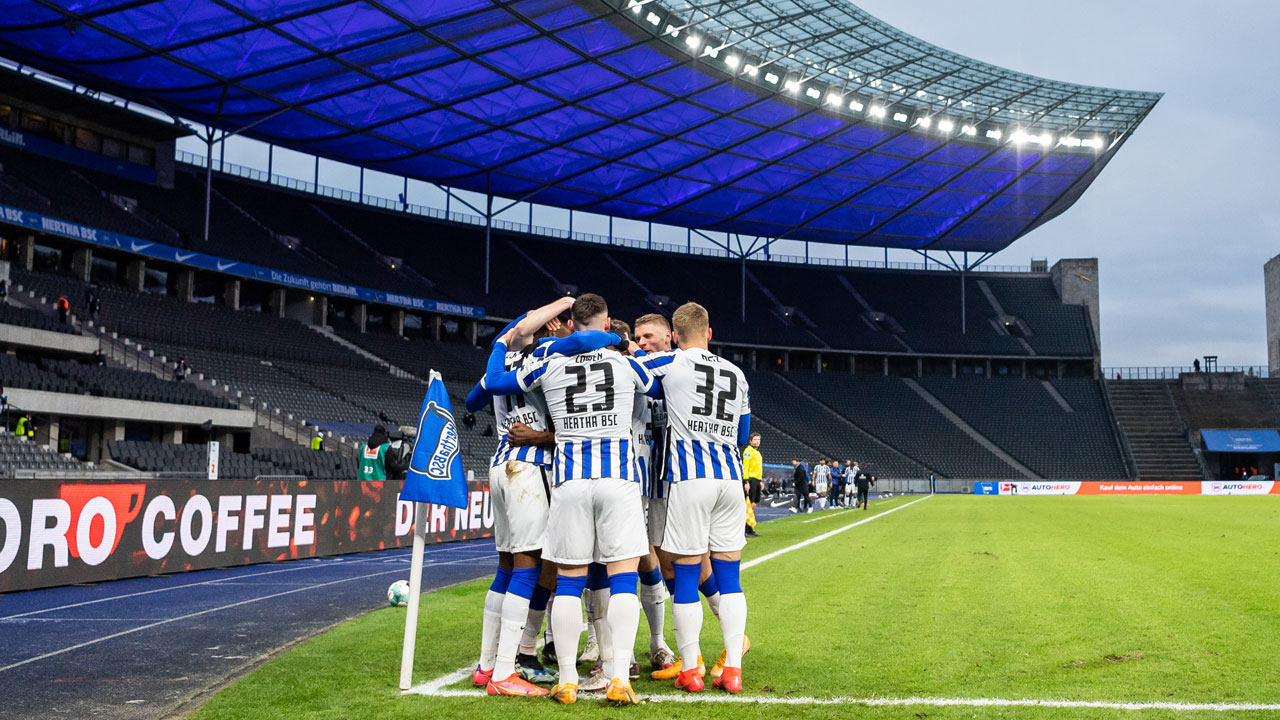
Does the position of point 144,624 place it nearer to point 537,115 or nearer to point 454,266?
point 537,115

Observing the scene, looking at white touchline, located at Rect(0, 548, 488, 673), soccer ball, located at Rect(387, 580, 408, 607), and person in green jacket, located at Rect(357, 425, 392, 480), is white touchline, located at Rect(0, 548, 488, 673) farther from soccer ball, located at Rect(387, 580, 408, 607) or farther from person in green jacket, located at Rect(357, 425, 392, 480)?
person in green jacket, located at Rect(357, 425, 392, 480)

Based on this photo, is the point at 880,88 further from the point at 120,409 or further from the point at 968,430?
the point at 120,409

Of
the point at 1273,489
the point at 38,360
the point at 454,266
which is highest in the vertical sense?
the point at 454,266

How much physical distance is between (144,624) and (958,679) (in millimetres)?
6318

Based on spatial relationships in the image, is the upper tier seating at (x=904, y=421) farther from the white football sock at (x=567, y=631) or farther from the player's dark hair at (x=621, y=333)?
the white football sock at (x=567, y=631)

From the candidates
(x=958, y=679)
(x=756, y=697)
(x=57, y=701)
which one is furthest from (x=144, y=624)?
(x=958, y=679)

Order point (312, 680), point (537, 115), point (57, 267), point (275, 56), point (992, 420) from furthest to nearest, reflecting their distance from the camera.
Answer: point (992, 420) → point (537, 115) → point (57, 267) → point (275, 56) → point (312, 680)

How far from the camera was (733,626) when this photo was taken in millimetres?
5336

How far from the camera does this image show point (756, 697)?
495cm

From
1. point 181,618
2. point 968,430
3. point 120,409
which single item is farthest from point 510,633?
Answer: point 968,430

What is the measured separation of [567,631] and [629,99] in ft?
111

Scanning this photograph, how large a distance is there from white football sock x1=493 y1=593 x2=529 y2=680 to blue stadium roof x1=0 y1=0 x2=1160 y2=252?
86.9 ft

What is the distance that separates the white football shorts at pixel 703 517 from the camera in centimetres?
547

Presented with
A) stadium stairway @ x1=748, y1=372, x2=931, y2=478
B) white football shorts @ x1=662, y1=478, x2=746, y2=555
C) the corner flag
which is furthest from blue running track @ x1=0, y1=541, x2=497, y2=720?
stadium stairway @ x1=748, y1=372, x2=931, y2=478
